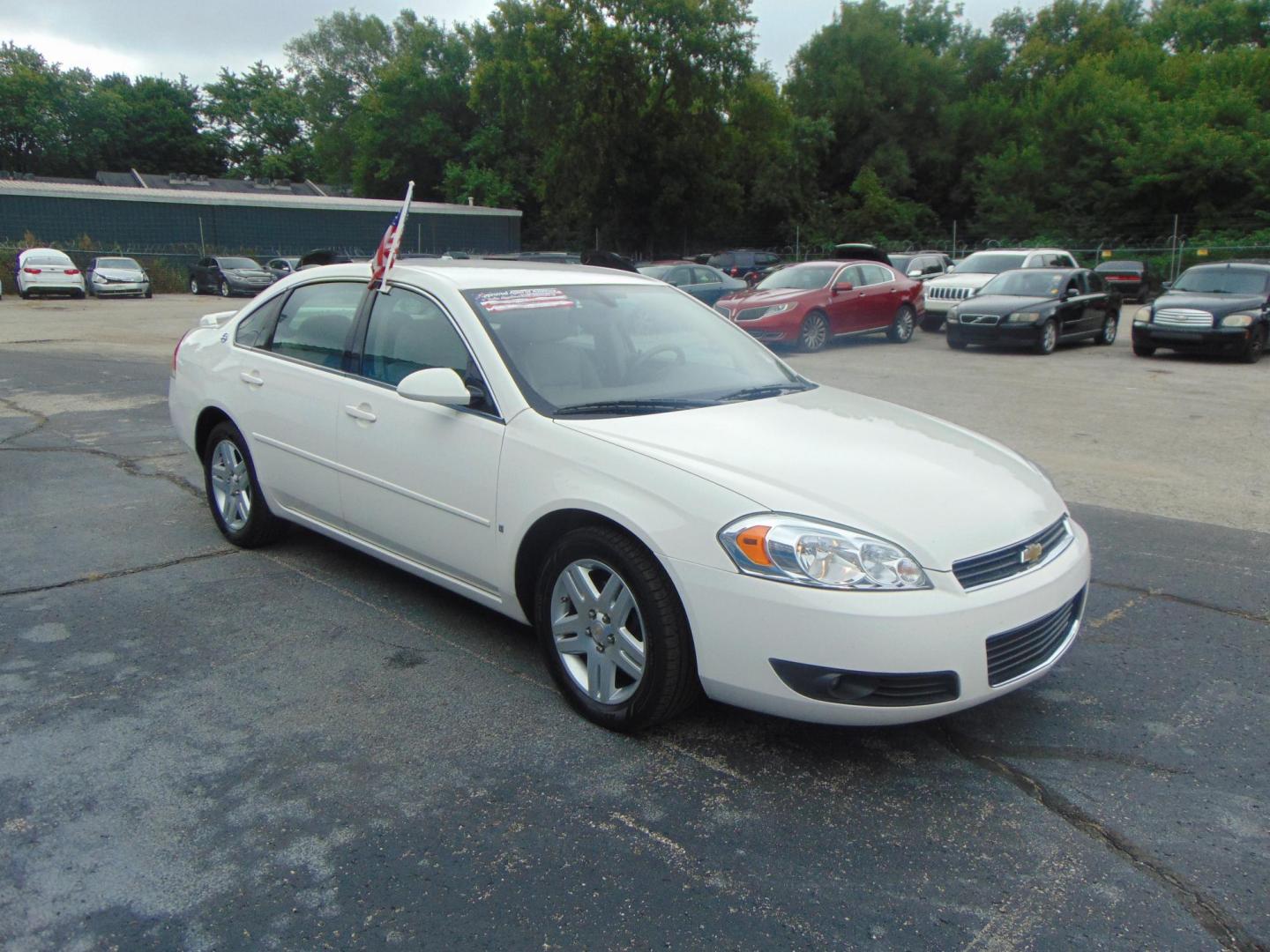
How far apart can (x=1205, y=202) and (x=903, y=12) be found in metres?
25.4

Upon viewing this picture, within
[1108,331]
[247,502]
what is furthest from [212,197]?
[247,502]

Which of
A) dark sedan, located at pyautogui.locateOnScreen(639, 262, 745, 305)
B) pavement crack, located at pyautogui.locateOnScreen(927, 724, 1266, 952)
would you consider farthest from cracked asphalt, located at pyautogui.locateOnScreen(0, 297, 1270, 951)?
dark sedan, located at pyautogui.locateOnScreen(639, 262, 745, 305)

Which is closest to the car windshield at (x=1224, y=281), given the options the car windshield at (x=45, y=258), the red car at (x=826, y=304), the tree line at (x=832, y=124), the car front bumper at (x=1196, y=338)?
the car front bumper at (x=1196, y=338)

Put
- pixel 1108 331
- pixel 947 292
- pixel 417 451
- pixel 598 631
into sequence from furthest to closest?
1. pixel 947 292
2. pixel 1108 331
3. pixel 417 451
4. pixel 598 631

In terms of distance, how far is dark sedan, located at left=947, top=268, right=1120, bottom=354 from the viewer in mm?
16812


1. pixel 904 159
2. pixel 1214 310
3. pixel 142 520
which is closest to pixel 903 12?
pixel 904 159

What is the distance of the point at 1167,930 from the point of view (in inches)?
99.4

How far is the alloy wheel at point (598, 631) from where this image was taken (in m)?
3.38

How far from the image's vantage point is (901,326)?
19.2 meters

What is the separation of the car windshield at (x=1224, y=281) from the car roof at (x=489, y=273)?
47.5ft

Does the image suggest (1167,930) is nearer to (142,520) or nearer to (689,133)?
(142,520)

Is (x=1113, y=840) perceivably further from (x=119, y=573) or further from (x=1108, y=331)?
(x=1108, y=331)

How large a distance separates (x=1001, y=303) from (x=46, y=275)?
2689 cm

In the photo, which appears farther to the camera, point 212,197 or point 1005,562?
point 212,197
